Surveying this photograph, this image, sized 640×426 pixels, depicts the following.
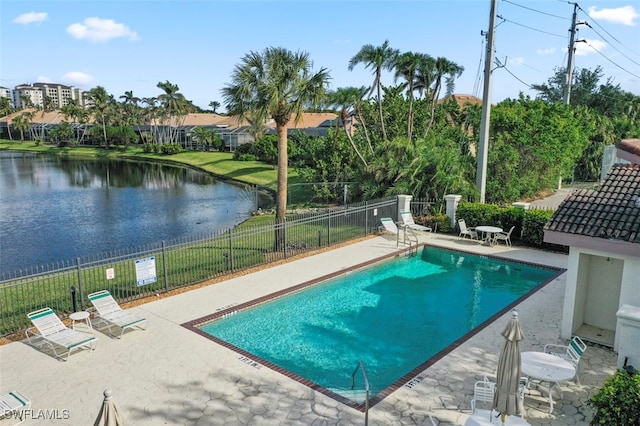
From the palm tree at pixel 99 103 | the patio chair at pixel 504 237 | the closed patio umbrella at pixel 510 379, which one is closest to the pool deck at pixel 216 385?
the closed patio umbrella at pixel 510 379

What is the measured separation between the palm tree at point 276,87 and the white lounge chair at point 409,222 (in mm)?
6026

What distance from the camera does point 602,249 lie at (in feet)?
31.2

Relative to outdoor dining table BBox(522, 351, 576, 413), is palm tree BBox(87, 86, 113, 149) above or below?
above

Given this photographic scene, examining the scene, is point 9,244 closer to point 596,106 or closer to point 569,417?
point 569,417

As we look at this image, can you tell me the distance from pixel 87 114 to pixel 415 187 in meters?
96.2

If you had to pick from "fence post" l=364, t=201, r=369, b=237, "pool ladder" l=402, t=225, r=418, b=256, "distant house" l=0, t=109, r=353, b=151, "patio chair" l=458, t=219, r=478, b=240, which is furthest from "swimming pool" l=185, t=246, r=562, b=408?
"distant house" l=0, t=109, r=353, b=151

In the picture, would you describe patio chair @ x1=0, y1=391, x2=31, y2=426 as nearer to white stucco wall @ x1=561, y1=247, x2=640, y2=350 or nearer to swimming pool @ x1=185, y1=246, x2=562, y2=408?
swimming pool @ x1=185, y1=246, x2=562, y2=408

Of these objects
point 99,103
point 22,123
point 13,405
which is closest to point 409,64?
point 13,405

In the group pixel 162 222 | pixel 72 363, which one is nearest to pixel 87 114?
pixel 162 222

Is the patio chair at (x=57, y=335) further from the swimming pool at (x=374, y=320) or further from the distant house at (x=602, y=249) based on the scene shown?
the distant house at (x=602, y=249)

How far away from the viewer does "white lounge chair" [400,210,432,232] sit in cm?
1997

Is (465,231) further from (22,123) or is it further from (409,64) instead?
(22,123)

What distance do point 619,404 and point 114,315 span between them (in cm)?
986

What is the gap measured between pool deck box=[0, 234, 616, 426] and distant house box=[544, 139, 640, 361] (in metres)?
0.80
